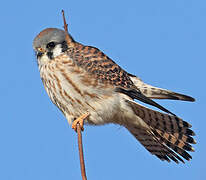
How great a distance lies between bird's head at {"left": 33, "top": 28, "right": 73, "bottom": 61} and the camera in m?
4.11

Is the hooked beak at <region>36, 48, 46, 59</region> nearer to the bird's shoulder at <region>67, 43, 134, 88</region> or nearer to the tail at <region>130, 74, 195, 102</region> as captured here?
the bird's shoulder at <region>67, 43, 134, 88</region>

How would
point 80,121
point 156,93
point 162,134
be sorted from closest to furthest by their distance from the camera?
point 80,121 < point 156,93 < point 162,134

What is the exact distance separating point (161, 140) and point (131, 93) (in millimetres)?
697

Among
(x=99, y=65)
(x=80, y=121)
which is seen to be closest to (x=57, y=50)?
(x=99, y=65)

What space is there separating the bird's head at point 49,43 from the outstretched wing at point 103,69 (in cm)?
14

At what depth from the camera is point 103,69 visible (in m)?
4.32

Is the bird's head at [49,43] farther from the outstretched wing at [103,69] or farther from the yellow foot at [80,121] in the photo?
the yellow foot at [80,121]

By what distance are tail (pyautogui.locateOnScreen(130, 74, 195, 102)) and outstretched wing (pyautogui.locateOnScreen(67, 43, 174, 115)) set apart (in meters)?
0.09

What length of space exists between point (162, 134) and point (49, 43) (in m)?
1.51

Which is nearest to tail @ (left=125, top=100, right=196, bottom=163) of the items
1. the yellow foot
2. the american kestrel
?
the american kestrel

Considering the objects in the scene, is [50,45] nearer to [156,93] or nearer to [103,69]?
[103,69]

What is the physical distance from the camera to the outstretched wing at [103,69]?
14.0 feet

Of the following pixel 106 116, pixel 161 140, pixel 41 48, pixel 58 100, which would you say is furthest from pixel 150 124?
pixel 41 48

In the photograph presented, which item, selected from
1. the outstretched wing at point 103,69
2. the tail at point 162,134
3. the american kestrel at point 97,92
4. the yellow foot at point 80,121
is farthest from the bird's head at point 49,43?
the tail at point 162,134
